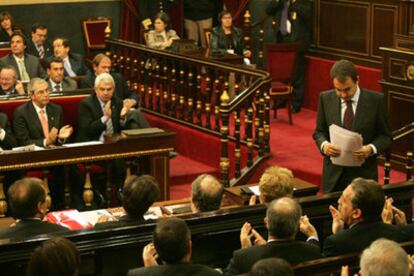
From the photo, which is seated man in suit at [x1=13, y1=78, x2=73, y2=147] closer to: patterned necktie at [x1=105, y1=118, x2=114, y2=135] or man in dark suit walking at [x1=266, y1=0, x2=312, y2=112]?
patterned necktie at [x1=105, y1=118, x2=114, y2=135]

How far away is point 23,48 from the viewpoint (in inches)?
404

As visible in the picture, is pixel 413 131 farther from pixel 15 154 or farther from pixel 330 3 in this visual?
pixel 330 3

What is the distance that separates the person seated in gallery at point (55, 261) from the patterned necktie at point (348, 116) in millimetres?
2709

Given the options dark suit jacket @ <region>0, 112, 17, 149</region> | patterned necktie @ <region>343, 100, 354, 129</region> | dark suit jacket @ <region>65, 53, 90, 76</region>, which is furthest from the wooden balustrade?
patterned necktie @ <region>343, 100, 354, 129</region>

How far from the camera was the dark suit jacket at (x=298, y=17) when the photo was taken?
37.8ft

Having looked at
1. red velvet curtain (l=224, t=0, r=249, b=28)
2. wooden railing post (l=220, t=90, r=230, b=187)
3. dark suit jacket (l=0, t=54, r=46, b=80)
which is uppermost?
red velvet curtain (l=224, t=0, r=249, b=28)

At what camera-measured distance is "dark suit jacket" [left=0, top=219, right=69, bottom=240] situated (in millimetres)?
4648

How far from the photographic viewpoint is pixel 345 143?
18.9 feet

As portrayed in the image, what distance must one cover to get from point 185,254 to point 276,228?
0.51 metres

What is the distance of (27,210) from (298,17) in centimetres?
742

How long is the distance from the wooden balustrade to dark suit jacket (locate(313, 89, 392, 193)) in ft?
5.92

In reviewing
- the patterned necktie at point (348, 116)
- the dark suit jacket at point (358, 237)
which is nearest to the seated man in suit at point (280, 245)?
the dark suit jacket at point (358, 237)

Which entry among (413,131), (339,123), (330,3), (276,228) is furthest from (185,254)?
(330,3)

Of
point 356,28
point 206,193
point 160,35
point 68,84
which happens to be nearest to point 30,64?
point 68,84
